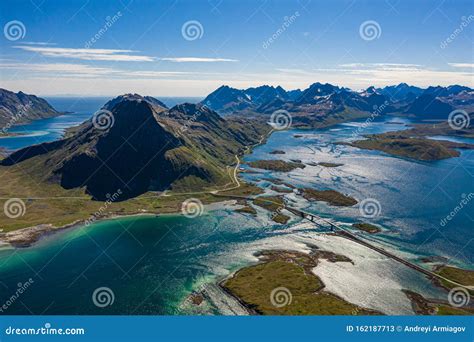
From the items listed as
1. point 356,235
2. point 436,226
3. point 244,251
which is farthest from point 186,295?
point 436,226

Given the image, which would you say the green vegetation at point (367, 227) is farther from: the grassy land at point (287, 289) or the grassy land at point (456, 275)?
the grassy land at point (287, 289)

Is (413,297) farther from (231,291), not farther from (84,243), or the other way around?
(84,243)

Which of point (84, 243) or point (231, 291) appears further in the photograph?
point (84, 243)

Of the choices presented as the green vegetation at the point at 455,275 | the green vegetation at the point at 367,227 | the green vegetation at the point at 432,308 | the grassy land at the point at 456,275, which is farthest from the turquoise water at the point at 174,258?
the grassy land at the point at 456,275

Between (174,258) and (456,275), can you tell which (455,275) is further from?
(174,258)

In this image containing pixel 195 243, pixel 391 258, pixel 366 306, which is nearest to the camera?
pixel 366 306

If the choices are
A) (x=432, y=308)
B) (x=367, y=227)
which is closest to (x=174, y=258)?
(x=432, y=308)

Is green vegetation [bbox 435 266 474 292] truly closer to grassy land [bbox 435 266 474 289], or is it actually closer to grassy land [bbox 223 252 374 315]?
grassy land [bbox 435 266 474 289]
